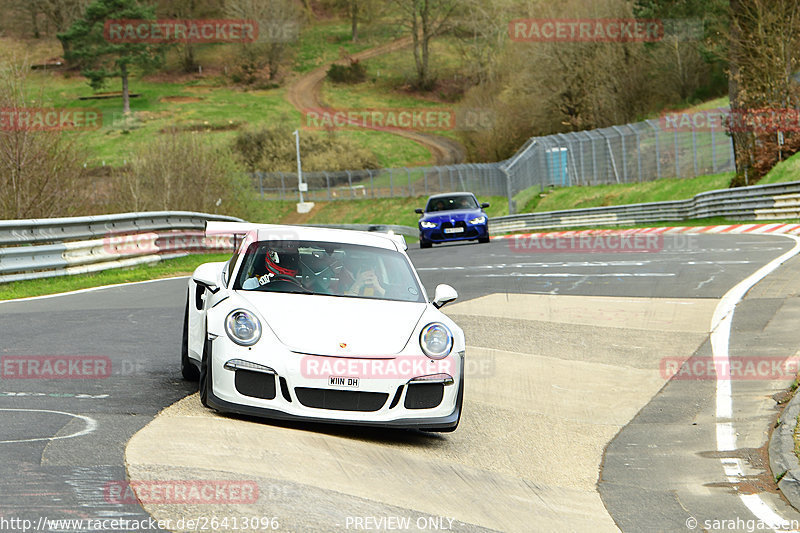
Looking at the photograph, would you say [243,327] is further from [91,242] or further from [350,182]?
[350,182]

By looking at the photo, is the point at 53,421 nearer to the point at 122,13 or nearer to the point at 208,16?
the point at 122,13

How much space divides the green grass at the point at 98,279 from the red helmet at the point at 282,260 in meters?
8.29

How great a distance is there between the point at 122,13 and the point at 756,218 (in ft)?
289

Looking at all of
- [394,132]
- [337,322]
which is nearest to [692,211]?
[337,322]

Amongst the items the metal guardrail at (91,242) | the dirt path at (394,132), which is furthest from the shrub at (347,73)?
the metal guardrail at (91,242)

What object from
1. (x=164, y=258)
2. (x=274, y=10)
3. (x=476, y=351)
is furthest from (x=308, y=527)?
(x=274, y=10)

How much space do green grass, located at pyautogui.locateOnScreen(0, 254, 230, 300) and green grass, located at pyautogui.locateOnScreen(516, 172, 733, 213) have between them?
22845 mm

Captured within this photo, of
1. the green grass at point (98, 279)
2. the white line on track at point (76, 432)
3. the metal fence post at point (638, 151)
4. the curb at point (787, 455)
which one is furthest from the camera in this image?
the metal fence post at point (638, 151)

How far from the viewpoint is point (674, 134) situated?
41562 millimetres

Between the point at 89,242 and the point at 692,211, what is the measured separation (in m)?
23.1

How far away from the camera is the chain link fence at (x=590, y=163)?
136ft

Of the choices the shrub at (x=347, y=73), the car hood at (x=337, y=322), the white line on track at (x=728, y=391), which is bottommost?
the white line on track at (x=728, y=391)

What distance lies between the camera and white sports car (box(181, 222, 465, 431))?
668cm

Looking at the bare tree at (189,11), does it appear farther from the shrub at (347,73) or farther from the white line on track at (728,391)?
the white line on track at (728,391)
